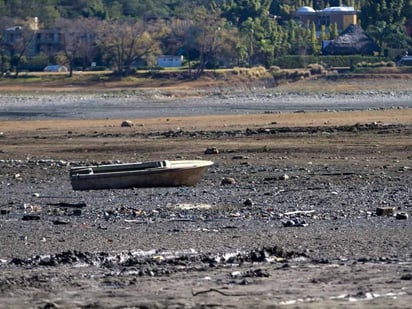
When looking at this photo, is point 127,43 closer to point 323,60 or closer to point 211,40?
point 211,40

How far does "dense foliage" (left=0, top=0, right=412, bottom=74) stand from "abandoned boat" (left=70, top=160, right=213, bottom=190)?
185 feet

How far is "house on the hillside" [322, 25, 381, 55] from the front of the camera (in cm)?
8388

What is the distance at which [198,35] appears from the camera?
273 feet

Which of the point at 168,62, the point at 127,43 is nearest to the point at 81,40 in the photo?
the point at 127,43

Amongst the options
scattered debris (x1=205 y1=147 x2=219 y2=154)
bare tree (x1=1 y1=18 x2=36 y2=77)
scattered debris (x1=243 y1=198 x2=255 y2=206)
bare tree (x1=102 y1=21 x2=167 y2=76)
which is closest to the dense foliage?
bare tree (x1=102 y1=21 x2=167 y2=76)

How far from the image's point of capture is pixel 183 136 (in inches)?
1138

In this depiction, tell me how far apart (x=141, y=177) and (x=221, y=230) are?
461 centimetres

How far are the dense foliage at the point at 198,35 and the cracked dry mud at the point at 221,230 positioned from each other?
51.9 metres

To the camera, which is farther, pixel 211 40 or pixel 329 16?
pixel 329 16

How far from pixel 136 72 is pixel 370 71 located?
49.1ft

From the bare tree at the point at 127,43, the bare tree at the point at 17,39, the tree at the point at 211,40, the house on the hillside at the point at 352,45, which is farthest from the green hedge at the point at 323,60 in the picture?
the bare tree at the point at 17,39

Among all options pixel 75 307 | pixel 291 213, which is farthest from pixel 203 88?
pixel 75 307

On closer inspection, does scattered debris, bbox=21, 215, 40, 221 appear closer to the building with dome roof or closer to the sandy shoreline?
the sandy shoreline

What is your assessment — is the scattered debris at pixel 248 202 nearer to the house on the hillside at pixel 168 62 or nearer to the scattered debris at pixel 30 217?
the scattered debris at pixel 30 217
